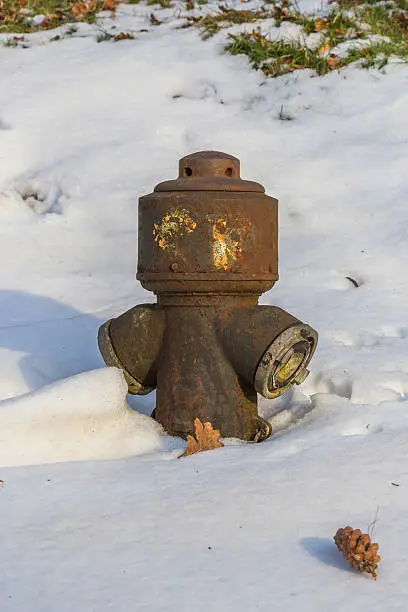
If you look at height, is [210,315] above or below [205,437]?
above

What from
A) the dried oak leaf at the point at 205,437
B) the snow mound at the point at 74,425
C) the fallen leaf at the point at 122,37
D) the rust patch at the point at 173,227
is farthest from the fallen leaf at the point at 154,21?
the dried oak leaf at the point at 205,437

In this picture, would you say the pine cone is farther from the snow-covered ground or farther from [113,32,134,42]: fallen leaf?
[113,32,134,42]: fallen leaf

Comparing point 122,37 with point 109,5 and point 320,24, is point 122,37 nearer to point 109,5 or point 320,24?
point 109,5

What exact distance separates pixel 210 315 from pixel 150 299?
116 centimetres

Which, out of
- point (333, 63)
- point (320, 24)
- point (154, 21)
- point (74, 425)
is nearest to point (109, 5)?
point (154, 21)

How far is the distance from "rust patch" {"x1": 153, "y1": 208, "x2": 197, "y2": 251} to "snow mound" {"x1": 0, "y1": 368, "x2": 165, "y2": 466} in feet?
1.66

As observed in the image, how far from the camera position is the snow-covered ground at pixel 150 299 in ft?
6.42

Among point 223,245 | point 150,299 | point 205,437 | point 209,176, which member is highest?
point 209,176

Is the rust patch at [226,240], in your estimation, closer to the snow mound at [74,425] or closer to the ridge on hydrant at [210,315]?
the ridge on hydrant at [210,315]

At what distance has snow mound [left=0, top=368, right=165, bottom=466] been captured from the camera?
268cm

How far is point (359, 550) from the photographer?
1876mm

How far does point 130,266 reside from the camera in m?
4.54

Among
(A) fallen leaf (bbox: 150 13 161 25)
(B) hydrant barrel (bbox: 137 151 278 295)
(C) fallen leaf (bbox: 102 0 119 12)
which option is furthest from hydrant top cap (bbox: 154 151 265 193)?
(C) fallen leaf (bbox: 102 0 119 12)

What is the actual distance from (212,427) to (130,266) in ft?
5.74
